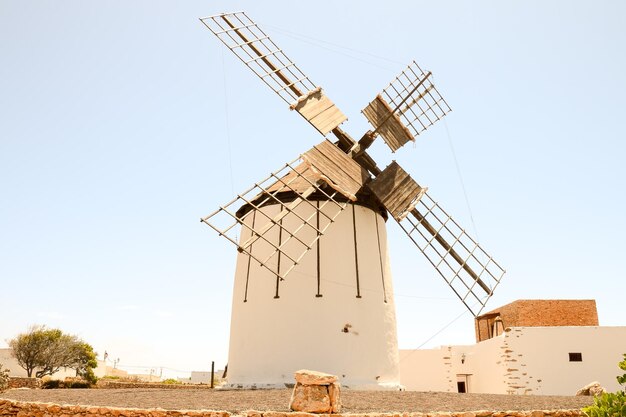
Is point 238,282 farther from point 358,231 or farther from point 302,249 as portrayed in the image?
point 358,231

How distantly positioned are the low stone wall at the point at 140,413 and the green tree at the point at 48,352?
78.3 ft

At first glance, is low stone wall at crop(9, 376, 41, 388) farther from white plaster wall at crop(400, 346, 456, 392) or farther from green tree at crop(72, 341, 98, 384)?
white plaster wall at crop(400, 346, 456, 392)

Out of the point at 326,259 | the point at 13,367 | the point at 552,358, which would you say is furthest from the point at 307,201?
the point at 13,367

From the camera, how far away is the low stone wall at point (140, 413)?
5.43 metres

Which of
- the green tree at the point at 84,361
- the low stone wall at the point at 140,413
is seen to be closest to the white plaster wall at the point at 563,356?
the low stone wall at the point at 140,413

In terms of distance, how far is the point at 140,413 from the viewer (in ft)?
18.8

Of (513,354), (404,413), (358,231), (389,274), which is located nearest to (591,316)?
(513,354)

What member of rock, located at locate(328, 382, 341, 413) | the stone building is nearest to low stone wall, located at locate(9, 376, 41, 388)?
rock, located at locate(328, 382, 341, 413)

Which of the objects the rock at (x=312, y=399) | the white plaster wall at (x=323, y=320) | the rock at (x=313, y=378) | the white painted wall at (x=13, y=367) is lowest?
the white painted wall at (x=13, y=367)

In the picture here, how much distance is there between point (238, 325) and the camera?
11016 millimetres

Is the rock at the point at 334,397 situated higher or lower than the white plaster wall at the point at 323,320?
lower

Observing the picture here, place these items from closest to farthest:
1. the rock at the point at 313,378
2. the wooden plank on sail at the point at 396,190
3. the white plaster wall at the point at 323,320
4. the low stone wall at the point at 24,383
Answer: the rock at the point at 313,378
the white plaster wall at the point at 323,320
the wooden plank on sail at the point at 396,190
the low stone wall at the point at 24,383

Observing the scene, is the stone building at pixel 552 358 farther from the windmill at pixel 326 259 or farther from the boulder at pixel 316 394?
the boulder at pixel 316 394

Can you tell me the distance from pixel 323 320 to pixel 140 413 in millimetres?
5145
